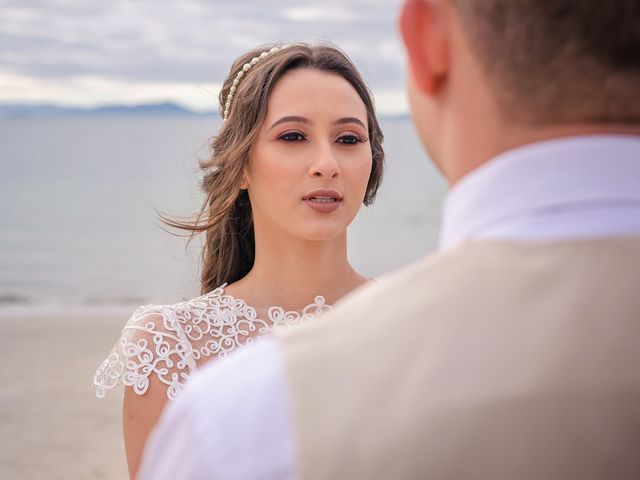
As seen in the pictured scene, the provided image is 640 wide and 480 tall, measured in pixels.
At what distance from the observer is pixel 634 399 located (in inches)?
36.0

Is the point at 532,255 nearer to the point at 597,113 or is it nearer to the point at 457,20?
the point at 597,113

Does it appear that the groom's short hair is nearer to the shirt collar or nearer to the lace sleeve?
the shirt collar

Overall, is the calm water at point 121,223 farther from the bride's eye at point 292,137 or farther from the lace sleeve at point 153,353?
the lace sleeve at point 153,353

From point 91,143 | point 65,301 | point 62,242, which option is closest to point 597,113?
point 65,301

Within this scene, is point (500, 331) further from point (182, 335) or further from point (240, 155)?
point (240, 155)

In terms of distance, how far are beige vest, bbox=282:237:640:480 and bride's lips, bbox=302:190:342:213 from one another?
2.17m

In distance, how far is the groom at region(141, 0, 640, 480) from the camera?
0.92 meters

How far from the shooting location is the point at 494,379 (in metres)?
0.92

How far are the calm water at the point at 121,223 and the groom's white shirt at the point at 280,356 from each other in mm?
2807

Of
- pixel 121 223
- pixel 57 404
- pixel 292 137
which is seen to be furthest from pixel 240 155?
pixel 121 223

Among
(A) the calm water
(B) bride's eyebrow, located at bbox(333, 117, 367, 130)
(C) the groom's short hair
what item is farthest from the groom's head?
(A) the calm water

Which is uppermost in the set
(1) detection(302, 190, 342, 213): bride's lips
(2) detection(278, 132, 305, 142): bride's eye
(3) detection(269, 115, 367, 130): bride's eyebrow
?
(3) detection(269, 115, 367, 130): bride's eyebrow

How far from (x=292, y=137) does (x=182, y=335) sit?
0.80m

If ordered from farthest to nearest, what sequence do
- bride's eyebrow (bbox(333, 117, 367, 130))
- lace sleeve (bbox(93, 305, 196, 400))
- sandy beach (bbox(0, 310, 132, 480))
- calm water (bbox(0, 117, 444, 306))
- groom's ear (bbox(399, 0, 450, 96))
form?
1. calm water (bbox(0, 117, 444, 306))
2. sandy beach (bbox(0, 310, 132, 480))
3. bride's eyebrow (bbox(333, 117, 367, 130))
4. lace sleeve (bbox(93, 305, 196, 400))
5. groom's ear (bbox(399, 0, 450, 96))
